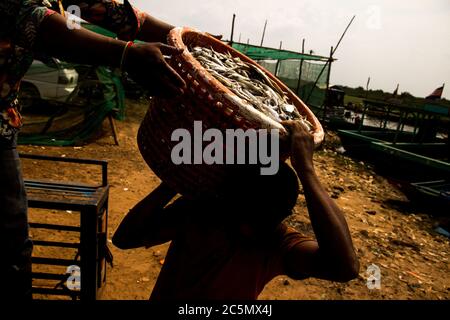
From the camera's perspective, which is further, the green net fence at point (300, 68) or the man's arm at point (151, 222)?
the green net fence at point (300, 68)

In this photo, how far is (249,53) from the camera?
14.1 meters

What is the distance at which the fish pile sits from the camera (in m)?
1.44

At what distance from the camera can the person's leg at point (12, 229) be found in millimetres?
1345

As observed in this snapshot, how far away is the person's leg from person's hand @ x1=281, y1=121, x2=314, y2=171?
1.10 meters

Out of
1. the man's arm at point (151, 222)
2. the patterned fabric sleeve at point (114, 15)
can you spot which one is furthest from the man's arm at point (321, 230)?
the patterned fabric sleeve at point (114, 15)

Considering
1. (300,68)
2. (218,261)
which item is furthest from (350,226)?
(300,68)

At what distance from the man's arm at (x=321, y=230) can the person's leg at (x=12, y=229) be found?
3.58ft

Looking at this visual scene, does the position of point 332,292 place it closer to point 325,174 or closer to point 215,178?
point 215,178

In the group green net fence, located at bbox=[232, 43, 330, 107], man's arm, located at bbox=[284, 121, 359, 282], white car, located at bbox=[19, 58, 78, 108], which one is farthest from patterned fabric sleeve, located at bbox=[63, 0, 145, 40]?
green net fence, located at bbox=[232, 43, 330, 107]

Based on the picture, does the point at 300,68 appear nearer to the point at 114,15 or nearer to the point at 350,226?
the point at 350,226

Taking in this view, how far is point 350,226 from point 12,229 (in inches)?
203

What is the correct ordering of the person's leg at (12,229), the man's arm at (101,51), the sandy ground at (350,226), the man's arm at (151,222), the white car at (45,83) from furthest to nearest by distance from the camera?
the white car at (45,83)
the sandy ground at (350,226)
the man's arm at (151,222)
the person's leg at (12,229)
the man's arm at (101,51)

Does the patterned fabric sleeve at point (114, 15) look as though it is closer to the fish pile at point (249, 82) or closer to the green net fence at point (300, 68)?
the fish pile at point (249, 82)
